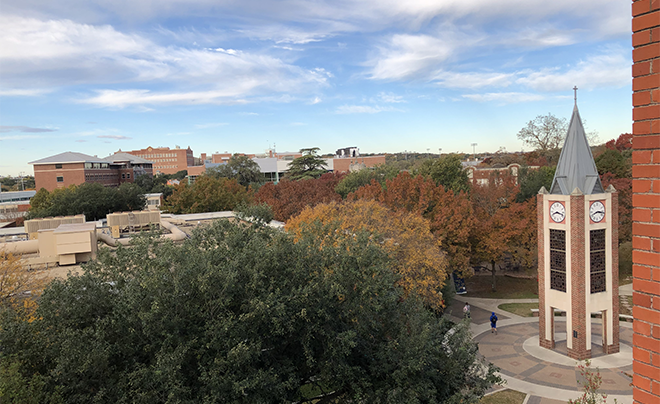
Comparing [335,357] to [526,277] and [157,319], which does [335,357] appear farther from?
[526,277]

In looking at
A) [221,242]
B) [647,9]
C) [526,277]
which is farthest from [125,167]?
[647,9]

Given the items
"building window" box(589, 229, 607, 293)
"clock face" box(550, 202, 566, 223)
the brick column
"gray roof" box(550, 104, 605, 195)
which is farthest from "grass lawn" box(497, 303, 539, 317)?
"gray roof" box(550, 104, 605, 195)

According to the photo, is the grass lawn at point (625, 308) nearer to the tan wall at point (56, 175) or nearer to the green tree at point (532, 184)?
the green tree at point (532, 184)

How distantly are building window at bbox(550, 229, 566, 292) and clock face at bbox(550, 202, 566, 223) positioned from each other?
63cm

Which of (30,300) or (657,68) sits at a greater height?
(657,68)

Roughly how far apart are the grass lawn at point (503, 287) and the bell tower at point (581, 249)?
1180cm

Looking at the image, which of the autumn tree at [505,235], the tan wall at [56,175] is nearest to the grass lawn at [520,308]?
the autumn tree at [505,235]

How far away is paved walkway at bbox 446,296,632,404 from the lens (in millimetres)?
19547

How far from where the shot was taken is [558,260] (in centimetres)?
2345

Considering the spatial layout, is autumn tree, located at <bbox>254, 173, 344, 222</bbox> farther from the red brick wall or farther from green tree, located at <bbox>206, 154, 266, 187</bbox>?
the red brick wall

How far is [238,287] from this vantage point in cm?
1232

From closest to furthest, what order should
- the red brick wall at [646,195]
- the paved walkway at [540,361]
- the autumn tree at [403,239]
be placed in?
the red brick wall at [646,195] < the paved walkway at [540,361] < the autumn tree at [403,239]

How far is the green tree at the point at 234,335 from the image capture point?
416 inches

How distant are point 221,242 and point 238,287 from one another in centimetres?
309
